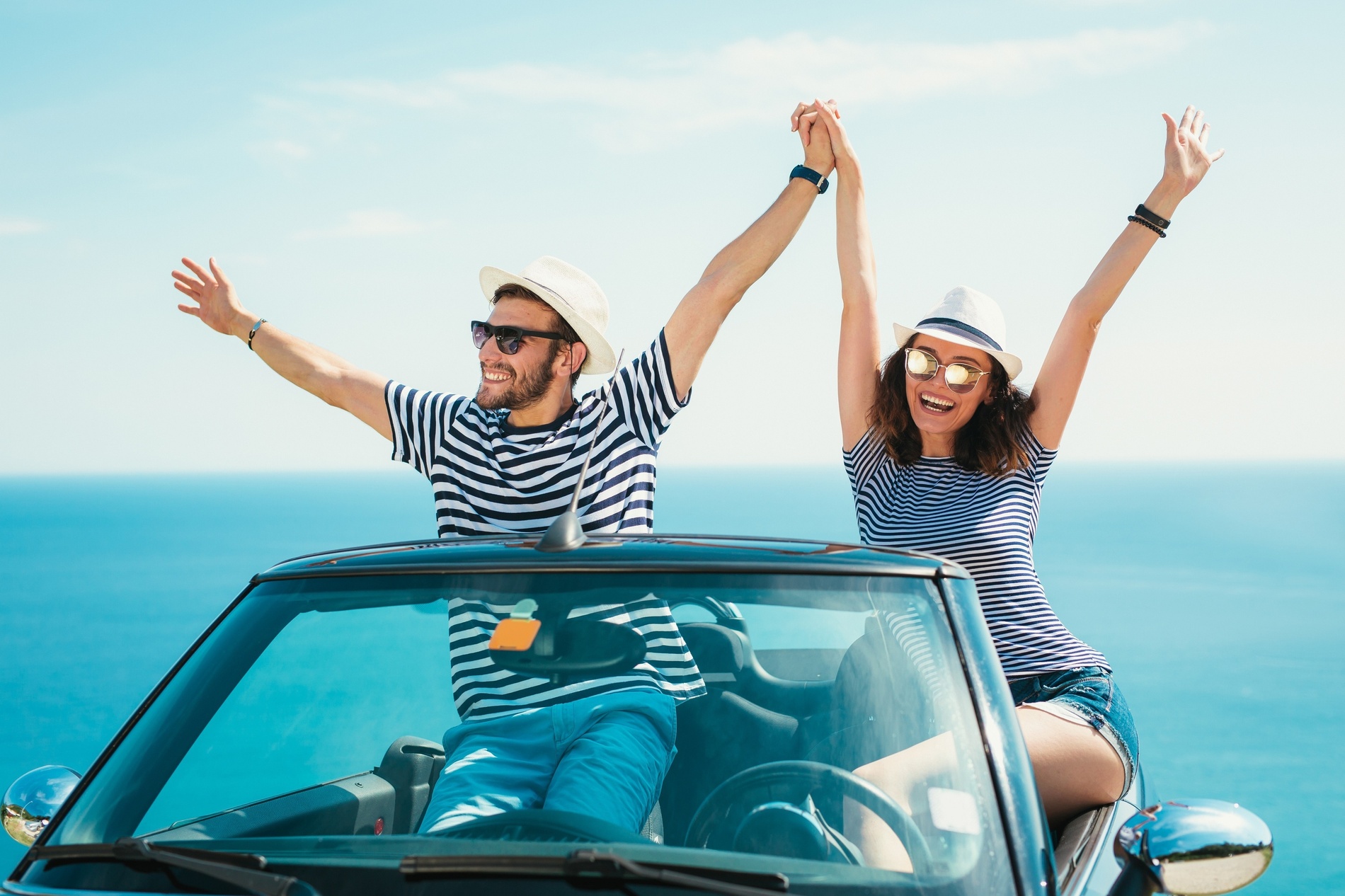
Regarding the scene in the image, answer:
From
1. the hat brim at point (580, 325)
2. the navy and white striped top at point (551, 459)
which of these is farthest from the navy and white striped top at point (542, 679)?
the hat brim at point (580, 325)

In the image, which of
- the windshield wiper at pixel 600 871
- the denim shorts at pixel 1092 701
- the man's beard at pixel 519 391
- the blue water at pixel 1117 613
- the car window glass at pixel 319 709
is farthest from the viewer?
the blue water at pixel 1117 613

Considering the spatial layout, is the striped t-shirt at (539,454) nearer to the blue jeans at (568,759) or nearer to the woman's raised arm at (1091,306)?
the blue jeans at (568,759)

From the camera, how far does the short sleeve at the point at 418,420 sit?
3662mm

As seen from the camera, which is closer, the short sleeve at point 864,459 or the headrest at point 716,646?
the headrest at point 716,646

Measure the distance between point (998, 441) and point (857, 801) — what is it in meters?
2.13

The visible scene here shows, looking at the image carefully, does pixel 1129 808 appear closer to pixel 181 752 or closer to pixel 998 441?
pixel 998 441

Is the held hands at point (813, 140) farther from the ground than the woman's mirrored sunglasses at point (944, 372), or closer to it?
farther from the ground

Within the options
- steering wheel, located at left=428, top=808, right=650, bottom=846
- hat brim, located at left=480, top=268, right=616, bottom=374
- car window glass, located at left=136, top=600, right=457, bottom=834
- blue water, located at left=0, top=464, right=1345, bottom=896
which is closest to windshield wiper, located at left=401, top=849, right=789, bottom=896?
steering wheel, located at left=428, top=808, right=650, bottom=846

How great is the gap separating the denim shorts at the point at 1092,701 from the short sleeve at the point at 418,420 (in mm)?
1825

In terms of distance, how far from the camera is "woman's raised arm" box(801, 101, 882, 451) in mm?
4184

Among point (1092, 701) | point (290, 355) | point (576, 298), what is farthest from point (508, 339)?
point (1092, 701)

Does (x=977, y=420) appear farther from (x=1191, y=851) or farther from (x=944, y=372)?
(x=1191, y=851)

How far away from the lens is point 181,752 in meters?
2.04

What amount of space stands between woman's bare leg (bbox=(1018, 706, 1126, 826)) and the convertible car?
10 centimetres
